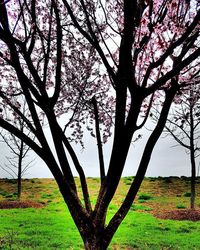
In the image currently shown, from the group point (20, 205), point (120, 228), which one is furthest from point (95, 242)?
point (20, 205)

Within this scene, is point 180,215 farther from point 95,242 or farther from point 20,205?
point 95,242

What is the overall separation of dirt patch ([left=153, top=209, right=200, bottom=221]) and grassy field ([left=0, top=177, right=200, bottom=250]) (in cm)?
63

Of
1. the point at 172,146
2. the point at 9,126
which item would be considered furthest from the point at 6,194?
the point at 9,126

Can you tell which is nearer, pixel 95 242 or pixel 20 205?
pixel 95 242

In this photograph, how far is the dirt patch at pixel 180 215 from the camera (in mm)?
20547

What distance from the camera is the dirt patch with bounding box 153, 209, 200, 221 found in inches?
809

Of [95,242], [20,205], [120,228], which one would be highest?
[95,242]

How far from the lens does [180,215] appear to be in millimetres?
21156

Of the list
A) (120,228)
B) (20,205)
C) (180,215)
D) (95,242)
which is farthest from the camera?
(20,205)

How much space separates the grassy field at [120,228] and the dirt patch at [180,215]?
24.7 inches

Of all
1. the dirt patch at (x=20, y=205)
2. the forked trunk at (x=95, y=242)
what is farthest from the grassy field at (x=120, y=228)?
the forked trunk at (x=95, y=242)

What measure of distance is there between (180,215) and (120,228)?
4.84 m

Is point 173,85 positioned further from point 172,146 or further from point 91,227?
point 172,146

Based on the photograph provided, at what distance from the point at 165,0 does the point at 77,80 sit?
392cm
